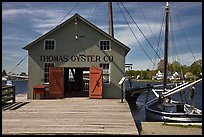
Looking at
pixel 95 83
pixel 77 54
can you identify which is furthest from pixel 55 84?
pixel 95 83

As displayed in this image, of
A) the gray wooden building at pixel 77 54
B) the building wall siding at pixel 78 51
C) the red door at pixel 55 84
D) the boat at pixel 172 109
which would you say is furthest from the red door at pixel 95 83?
the boat at pixel 172 109

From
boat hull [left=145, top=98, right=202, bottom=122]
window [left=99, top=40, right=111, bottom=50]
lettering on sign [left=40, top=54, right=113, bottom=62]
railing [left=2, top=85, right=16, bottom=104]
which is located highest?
window [left=99, top=40, right=111, bottom=50]

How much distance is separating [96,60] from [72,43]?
186 cm

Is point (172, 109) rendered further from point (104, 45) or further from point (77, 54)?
point (77, 54)

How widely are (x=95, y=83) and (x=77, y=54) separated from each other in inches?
84.8

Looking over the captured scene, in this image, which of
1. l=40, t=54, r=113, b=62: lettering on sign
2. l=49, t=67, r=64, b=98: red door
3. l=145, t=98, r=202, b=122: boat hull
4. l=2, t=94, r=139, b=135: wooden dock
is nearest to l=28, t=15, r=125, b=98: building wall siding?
l=40, t=54, r=113, b=62: lettering on sign

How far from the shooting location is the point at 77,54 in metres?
17.2

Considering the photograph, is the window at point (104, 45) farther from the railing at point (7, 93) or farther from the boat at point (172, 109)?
the railing at point (7, 93)

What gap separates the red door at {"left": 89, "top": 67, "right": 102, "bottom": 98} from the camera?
663 inches

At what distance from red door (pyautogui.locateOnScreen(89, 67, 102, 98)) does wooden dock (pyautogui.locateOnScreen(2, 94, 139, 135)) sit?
443cm

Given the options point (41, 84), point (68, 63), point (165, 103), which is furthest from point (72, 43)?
point (165, 103)

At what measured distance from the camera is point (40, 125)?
8.90 metres

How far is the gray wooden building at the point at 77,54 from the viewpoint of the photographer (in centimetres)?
1711

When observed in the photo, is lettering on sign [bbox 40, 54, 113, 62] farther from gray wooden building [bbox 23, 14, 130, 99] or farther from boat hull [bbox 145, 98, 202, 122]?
boat hull [bbox 145, 98, 202, 122]
